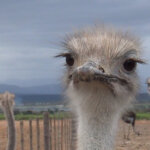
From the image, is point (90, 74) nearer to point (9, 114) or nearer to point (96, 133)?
point (96, 133)

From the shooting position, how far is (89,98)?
257 cm

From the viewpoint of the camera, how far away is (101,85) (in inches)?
97.9

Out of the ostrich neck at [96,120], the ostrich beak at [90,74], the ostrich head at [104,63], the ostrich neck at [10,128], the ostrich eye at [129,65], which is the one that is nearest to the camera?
the ostrich beak at [90,74]

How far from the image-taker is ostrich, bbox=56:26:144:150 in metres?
2.54

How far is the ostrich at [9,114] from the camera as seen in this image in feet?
15.5

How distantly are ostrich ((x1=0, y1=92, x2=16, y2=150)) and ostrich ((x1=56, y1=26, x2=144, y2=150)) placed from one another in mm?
2039

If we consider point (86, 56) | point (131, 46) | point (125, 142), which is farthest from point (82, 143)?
point (125, 142)

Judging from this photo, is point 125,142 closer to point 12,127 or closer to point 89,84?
point 12,127

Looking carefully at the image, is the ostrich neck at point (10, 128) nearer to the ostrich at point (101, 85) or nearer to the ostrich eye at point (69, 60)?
the ostrich at point (101, 85)

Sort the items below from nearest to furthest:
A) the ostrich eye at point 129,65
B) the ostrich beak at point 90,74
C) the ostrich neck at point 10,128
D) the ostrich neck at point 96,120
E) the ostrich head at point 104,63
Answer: the ostrich beak at point 90,74, the ostrich head at point 104,63, the ostrich neck at point 96,120, the ostrich eye at point 129,65, the ostrich neck at point 10,128

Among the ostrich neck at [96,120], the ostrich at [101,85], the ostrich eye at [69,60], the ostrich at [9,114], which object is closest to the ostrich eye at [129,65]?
the ostrich at [101,85]

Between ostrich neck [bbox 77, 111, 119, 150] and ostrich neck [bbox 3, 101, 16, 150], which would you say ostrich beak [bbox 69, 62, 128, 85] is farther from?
ostrich neck [bbox 3, 101, 16, 150]

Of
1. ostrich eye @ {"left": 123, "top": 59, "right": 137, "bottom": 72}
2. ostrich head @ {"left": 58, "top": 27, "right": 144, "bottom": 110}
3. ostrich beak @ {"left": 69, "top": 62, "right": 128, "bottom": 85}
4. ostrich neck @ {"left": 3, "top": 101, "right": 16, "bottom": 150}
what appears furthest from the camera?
ostrich neck @ {"left": 3, "top": 101, "right": 16, "bottom": 150}

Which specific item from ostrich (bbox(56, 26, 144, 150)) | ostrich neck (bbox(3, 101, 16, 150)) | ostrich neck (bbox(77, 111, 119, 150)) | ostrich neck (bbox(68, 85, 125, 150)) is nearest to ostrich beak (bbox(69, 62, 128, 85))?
ostrich (bbox(56, 26, 144, 150))
